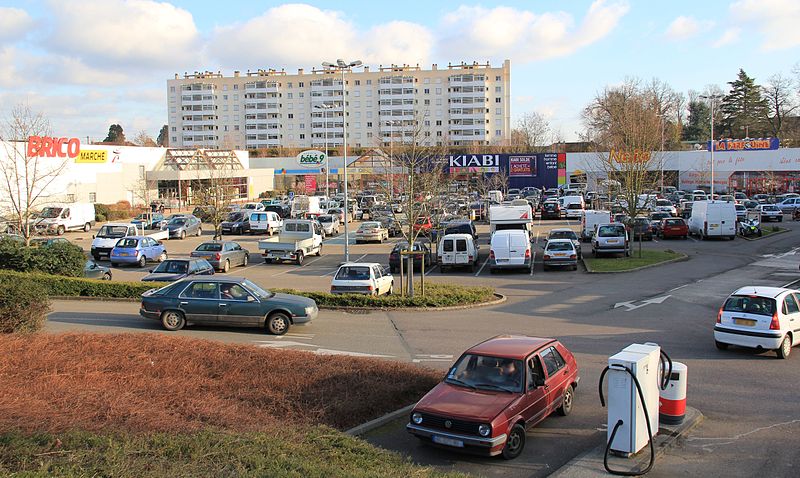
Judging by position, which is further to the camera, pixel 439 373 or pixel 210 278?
pixel 210 278

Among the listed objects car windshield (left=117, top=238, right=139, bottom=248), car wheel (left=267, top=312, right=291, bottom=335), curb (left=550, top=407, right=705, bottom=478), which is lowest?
curb (left=550, top=407, right=705, bottom=478)

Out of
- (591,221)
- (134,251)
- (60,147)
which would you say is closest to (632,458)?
(134,251)

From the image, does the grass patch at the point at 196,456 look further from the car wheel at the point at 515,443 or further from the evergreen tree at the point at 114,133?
the evergreen tree at the point at 114,133

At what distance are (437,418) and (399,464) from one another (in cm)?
109

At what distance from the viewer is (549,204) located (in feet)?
194

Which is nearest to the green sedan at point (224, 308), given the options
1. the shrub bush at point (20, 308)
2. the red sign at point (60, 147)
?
the shrub bush at point (20, 308)

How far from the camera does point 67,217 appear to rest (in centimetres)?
5022

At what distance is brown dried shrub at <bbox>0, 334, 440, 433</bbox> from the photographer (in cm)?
1002

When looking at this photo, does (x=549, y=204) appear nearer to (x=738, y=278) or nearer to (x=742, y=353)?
(x=738, y=278)

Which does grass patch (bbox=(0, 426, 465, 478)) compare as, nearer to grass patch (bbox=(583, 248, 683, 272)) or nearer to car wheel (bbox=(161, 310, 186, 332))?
car wheel (bbox=(161, 310, 186, 332))

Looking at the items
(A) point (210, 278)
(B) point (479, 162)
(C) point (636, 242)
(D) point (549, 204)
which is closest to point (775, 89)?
(B) point (479, 162)

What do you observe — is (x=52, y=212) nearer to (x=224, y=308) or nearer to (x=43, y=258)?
(x=43, y=258)

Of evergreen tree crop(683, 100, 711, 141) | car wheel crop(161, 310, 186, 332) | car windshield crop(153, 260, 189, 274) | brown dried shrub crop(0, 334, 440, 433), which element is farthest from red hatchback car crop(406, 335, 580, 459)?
evergreen tree crop(683, 100, 711, 141)

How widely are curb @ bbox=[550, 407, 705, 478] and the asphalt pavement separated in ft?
0.52
